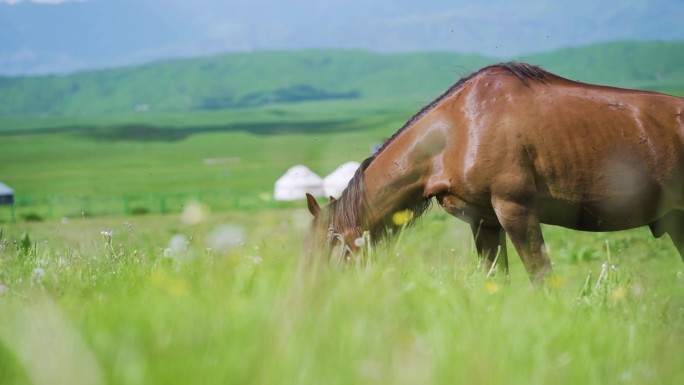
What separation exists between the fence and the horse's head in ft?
171

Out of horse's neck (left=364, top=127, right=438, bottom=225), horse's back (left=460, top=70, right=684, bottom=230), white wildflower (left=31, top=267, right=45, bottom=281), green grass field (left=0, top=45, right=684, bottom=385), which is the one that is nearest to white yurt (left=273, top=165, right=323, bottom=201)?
horse's neck (left=364, top=127, right=438, bottom=225)

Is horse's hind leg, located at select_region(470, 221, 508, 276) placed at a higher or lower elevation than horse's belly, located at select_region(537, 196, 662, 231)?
lower

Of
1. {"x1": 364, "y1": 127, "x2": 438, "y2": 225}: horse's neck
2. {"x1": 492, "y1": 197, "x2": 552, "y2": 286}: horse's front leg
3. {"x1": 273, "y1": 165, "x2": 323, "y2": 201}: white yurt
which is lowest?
{"x1": 273, "y1": 165, "x2": 323, "y2": 201}: white yurt

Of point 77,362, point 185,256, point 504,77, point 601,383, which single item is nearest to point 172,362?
point 77,362

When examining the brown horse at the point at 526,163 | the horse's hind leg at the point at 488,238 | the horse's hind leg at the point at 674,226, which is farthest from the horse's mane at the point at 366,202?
the horse's hind leg at the point at 674,226

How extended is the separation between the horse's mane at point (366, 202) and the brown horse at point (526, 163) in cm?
1

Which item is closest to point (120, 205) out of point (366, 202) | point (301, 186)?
point (301, 186)

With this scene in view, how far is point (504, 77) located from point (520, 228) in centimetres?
145

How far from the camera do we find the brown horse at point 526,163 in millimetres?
8352

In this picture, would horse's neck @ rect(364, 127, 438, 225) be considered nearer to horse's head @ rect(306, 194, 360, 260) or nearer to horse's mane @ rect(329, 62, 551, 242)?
horse's mane @ rect(329, 62, 551, 242)

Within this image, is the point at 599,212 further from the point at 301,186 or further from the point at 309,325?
the point at 301,186

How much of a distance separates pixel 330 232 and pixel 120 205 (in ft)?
253

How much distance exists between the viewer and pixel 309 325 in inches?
180

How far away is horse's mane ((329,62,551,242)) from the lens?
28.6ft
